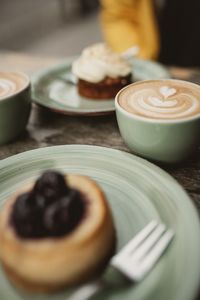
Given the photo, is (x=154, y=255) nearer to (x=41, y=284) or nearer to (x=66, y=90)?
(x=41, y=284)

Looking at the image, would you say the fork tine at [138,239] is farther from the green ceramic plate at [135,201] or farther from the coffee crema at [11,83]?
the coffee crema at [11,83]

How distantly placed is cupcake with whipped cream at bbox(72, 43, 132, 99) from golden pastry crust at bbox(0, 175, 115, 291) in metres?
0.60

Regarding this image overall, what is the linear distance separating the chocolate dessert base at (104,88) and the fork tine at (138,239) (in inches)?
22.5

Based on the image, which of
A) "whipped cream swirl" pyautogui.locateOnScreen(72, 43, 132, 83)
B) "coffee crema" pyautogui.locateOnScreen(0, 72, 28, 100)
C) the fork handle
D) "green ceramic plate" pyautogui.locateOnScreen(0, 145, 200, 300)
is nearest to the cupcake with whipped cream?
"whipped cream swirl" pyautogui.locateOnScreen(72, 43, 132, 83)

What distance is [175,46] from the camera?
1.90 meters

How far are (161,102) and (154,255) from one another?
353mm

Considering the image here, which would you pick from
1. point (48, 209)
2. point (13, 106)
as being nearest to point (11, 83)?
point (13, 106)

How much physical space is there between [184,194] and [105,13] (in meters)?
1.56

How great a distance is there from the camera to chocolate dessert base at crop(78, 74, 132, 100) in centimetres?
106

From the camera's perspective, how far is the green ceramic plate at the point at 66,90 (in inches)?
37.7

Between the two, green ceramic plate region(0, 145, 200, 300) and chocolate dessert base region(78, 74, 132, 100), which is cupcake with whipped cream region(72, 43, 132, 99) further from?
green ceramic plate region(0, 145, 200, 300)

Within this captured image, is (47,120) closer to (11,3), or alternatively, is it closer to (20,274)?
(20,274)

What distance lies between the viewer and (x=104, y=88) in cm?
106

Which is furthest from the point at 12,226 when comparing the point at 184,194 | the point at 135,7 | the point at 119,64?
the point at 135,7
